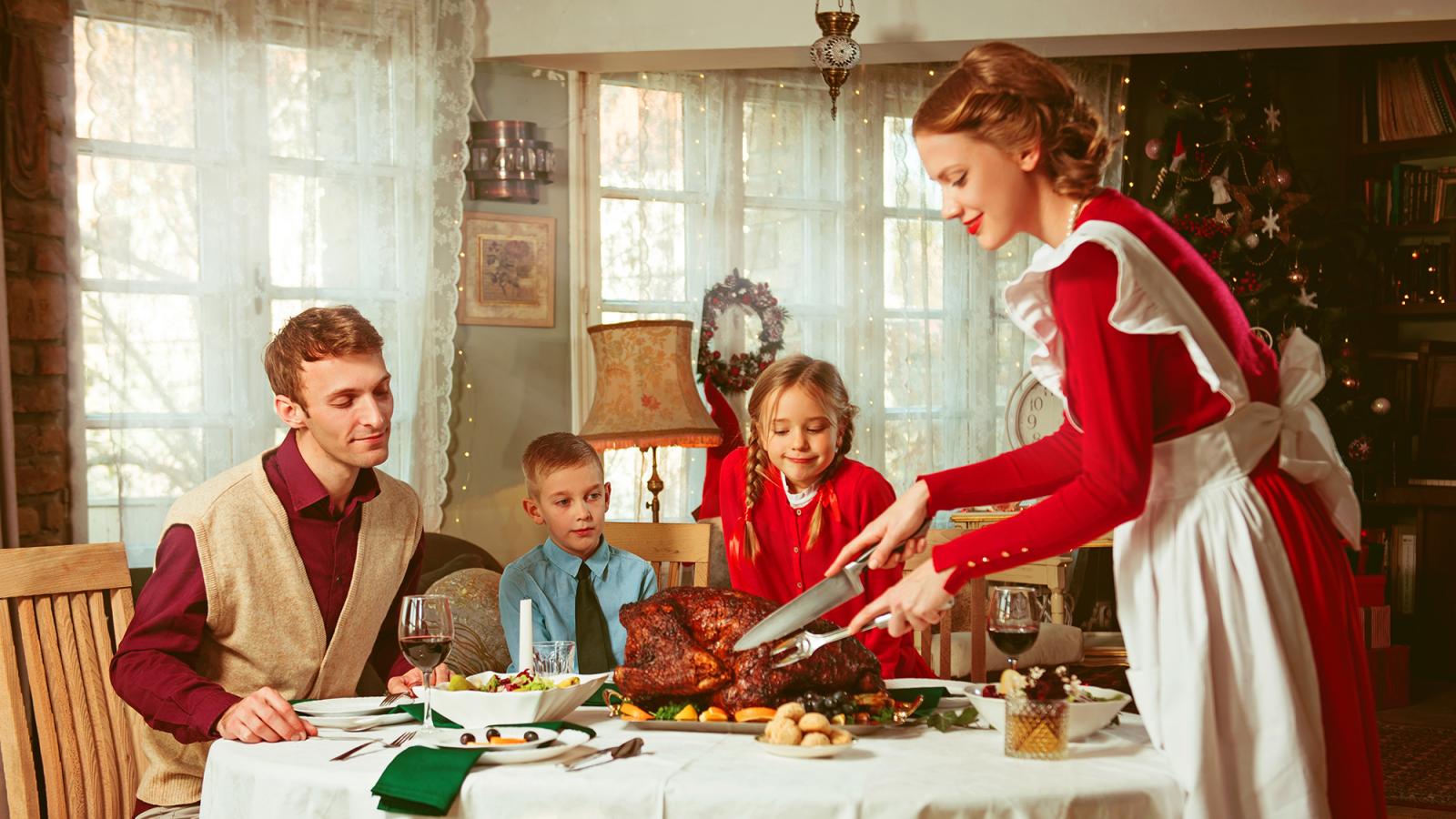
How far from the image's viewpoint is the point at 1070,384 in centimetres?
153

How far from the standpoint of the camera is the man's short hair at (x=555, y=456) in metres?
3.10

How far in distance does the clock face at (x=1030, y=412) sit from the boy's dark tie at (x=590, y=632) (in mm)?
3747

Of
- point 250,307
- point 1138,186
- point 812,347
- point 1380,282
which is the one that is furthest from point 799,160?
point 1380,282

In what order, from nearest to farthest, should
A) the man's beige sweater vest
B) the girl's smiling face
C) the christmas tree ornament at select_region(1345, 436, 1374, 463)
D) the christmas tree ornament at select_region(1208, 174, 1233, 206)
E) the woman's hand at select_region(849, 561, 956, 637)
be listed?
the woman's hand at select_region(849, 561, 956, 637) → the man's beige sweater vest → the girl's smiling face → the christmas tree ornament at select_region(1345, 436, 1374, 463) → the christmas tree ornament at select_region(1208, 174, 1233, 206)

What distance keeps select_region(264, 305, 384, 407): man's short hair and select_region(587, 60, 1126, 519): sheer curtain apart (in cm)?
358

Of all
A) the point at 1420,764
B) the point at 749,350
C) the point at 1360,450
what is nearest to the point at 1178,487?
the point at 1420,764

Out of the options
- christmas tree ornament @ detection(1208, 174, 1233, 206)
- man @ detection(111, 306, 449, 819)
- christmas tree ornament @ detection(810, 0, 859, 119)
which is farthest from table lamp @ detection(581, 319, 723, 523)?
christmas tree ornament @ detection(1208, 174, 1233, 206)

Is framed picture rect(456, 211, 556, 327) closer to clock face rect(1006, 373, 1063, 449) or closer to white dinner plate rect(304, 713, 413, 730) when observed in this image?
clock face rect(1006, 373, 1063, 449)

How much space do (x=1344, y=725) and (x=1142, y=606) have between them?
0.84 ft

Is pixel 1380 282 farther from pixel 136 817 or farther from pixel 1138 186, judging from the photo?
pixel 136 817

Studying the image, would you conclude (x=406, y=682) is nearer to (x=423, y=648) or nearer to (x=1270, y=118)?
(x=423, y=648)

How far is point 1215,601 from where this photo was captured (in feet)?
4.85

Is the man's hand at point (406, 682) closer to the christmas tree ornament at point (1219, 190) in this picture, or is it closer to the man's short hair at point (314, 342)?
the man's short hair at point (314, 342)

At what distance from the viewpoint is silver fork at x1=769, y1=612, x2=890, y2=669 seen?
1764 millimetres
